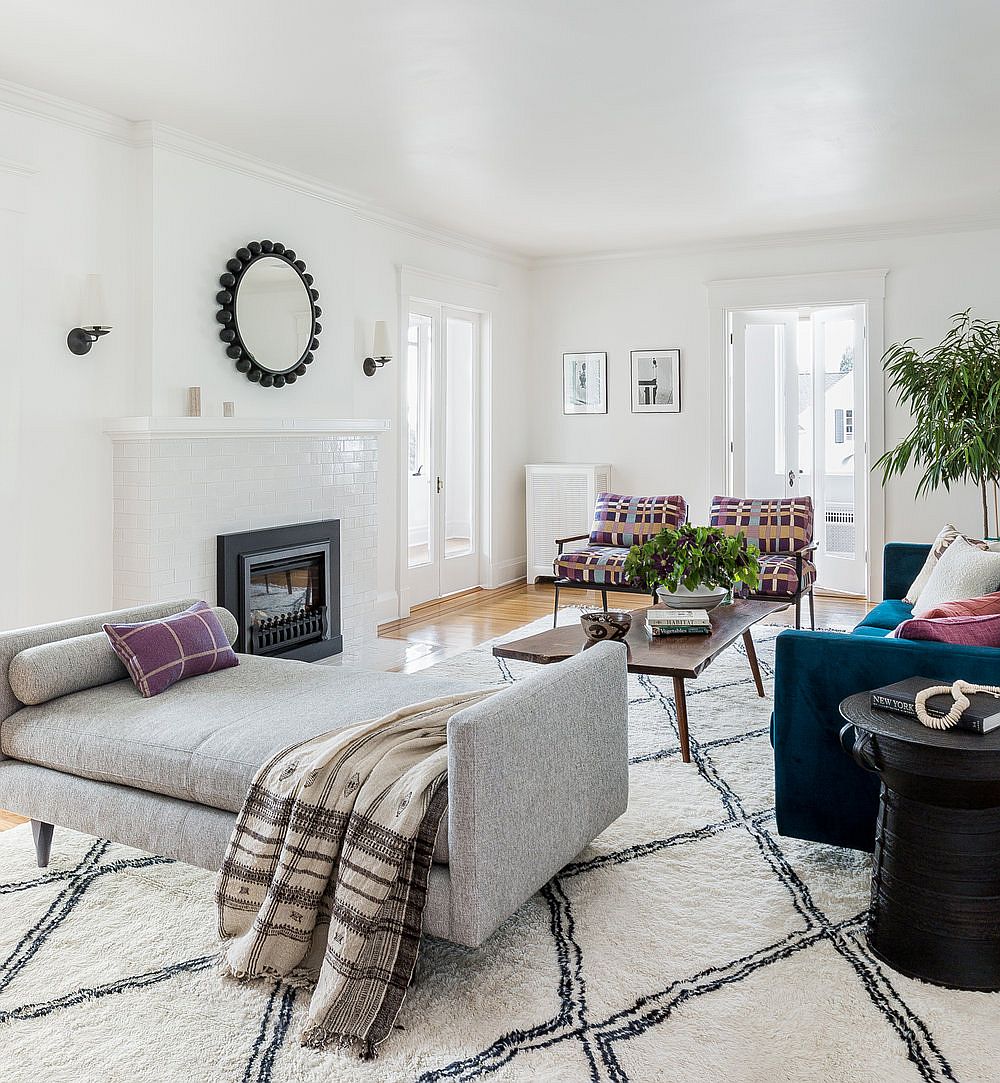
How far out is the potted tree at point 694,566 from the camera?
425cm

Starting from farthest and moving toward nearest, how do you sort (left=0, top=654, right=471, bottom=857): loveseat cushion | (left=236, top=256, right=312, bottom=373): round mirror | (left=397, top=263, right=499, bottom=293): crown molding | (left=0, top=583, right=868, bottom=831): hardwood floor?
(left=397, top=263, right=499, bottom=293): crown molding < (left=0, top=583, right=868, bottom=831): hardwood floor < (left=236, top=256, right=312, bottom=373): round mirror < (left=0, top=654, right=471, bottom=857): loveseat cushion

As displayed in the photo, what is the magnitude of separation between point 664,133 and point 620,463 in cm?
358

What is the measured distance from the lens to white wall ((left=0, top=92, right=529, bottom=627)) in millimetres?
4109

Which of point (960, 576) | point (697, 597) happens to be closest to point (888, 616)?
point (960, 576)

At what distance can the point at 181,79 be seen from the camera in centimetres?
392

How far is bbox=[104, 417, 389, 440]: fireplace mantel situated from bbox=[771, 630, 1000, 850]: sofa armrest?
297 centimetres

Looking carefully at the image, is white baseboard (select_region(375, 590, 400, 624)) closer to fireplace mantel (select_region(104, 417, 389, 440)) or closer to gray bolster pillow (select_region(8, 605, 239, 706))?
fireplace mantel (select_region(104, 417, 389, 440))

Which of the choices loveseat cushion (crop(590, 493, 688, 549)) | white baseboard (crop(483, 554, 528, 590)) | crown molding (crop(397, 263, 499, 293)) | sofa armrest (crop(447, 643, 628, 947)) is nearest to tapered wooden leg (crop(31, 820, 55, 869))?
sofa armrest (crop(447, 643, 628, 947))

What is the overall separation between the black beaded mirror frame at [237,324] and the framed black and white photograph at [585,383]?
3009 millimetres

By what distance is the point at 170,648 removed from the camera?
118 inches

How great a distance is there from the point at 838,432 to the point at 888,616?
343cm

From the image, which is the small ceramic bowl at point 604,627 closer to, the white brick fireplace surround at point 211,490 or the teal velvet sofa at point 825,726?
the teal velvet sofa at point 825,726

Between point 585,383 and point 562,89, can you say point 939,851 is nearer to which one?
→ point 562,89

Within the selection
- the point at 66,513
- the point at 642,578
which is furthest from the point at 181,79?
the point at 642,578
